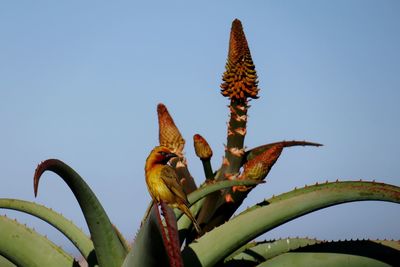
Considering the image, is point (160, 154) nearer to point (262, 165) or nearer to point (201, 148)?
point (262, 165)

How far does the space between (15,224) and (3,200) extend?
7 cm

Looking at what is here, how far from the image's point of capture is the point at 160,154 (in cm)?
144

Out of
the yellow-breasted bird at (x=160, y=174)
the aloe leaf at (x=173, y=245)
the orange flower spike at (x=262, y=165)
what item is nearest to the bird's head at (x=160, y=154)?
the yellow-breasted bird at (x=160, y=174)

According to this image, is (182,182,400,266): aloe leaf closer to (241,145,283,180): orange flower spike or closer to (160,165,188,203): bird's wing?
(160,165,188,203): bird's wing

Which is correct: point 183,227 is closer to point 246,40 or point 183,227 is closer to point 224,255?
point 224,255

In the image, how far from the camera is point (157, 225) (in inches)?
44.6

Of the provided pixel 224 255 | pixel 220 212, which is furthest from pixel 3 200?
pixel 220 212

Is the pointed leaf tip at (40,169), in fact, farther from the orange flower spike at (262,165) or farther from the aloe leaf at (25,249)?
the orange flower spike at (262,165)

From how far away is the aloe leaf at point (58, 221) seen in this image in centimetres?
178

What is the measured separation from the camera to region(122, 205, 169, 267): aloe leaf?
45.6 inches

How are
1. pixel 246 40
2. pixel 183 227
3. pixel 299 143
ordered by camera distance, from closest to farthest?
pixel 183 227 → pixel 299 143 → pixel 246 40

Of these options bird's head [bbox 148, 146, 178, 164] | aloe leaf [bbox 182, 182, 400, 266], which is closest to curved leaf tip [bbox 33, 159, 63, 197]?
bird's head [bbox 148, 146, 178, 164]

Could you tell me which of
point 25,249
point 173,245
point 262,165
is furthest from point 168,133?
point 173,245

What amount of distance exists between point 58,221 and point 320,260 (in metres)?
0.75
